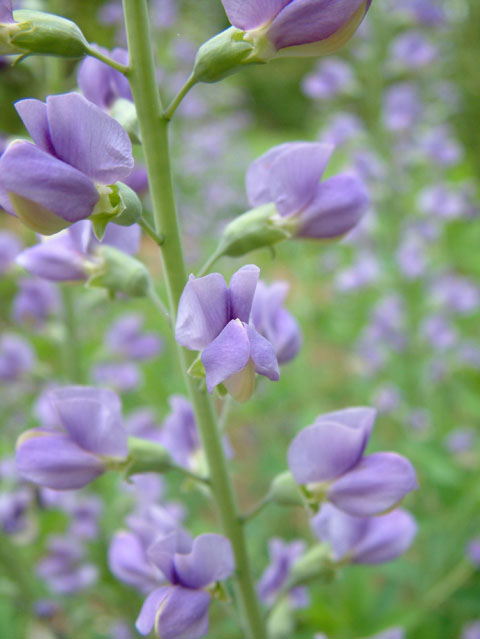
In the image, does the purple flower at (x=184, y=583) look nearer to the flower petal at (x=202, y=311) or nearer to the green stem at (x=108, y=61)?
the flower petal at (x=202, y=311)

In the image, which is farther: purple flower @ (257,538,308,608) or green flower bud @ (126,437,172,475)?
purple flower @ (257,538,308,608)

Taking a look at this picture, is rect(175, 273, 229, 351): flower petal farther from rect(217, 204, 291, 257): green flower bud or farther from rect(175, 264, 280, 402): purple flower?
rect(217, 204, 291, 257): green flower bud

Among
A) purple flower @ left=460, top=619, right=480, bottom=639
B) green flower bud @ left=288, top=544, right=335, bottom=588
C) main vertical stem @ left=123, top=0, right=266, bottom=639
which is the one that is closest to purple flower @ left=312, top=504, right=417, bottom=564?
green flower bud @ left=288, top=544, right=335, bottom=588

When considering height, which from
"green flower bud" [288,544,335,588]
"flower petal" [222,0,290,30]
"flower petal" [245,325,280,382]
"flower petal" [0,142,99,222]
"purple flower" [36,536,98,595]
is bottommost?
"purple flower" [36,536,98,595]

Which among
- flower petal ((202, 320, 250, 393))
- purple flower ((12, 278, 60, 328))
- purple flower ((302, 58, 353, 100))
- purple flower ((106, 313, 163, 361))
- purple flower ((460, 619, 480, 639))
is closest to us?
flower petal ((202, 320, 250, 393))

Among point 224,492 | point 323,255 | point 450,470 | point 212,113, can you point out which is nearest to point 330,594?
point 450,470

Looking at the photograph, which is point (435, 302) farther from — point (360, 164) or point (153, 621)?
point (153, 621)

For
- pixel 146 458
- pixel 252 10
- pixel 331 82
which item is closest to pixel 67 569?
pixel 146 458
